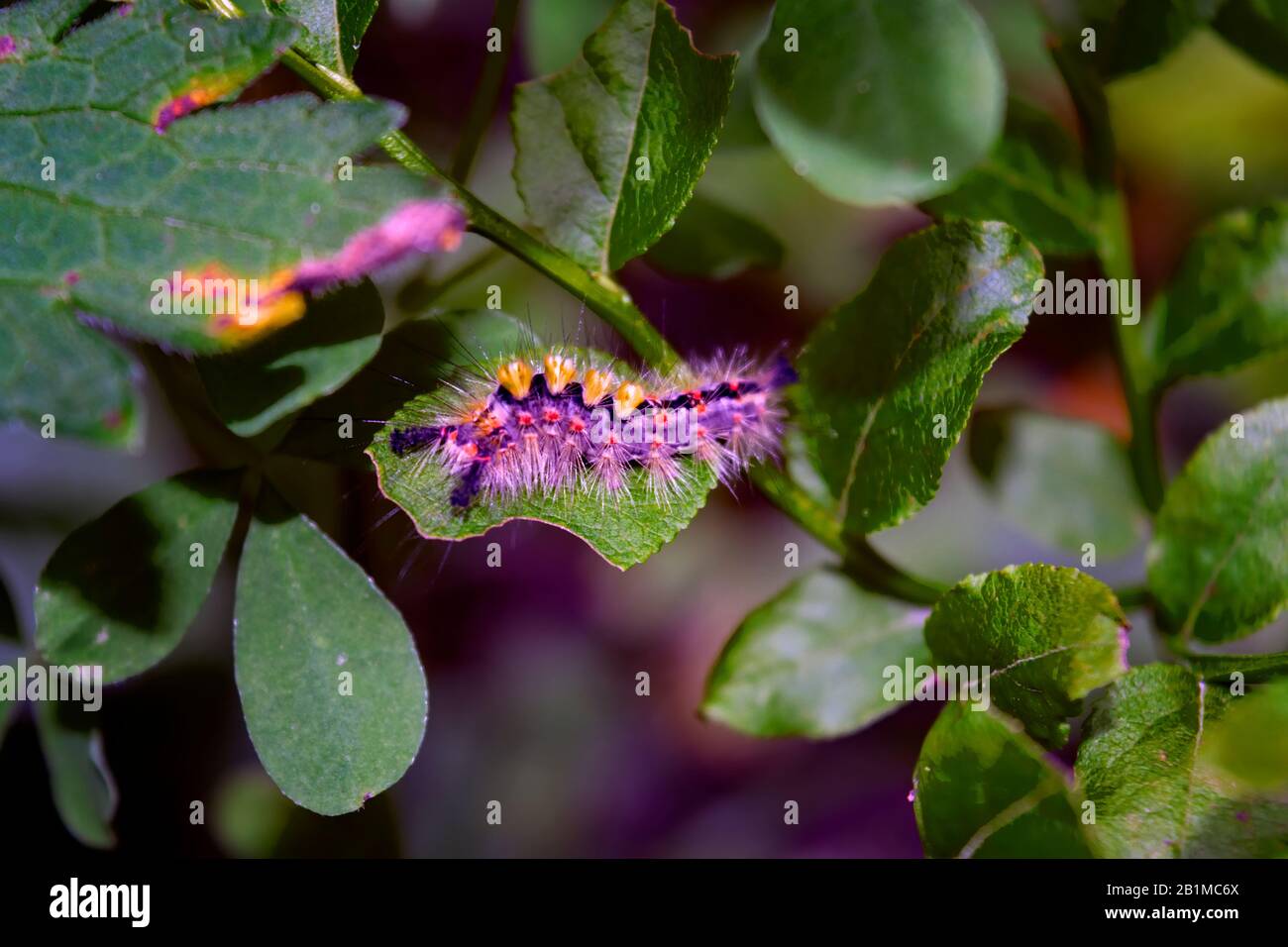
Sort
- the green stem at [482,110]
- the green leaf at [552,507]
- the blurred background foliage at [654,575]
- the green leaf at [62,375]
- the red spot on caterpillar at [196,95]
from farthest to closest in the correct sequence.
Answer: the blurred background foliage at [654,575] → the green stem at [482,110] → the green leaf at [552,507] → the red spot on caterpillar at [196,95] → the green leaf at [62,375]

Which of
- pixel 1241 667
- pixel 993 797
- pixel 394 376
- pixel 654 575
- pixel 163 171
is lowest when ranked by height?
pixel 993 797

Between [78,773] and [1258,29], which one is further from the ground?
[1258,29]

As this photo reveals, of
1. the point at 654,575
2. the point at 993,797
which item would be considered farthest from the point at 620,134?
the point at 654,575

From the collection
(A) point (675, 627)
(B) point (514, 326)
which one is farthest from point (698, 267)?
(A) point (675, 627)

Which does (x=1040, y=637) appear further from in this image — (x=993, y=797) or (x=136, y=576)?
(x=136, y=576)

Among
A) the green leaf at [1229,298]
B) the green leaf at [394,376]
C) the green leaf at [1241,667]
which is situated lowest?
the green leaf at [1241,667]

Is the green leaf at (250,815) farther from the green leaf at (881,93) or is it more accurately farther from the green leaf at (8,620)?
the green leaf at (881,93)

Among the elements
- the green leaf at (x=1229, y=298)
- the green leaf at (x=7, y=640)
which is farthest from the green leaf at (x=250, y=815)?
the green leaf at (x=1229, y=298)

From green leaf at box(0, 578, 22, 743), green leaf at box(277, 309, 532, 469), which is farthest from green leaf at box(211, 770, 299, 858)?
green leaf at box(277, 309, 532, 469)
